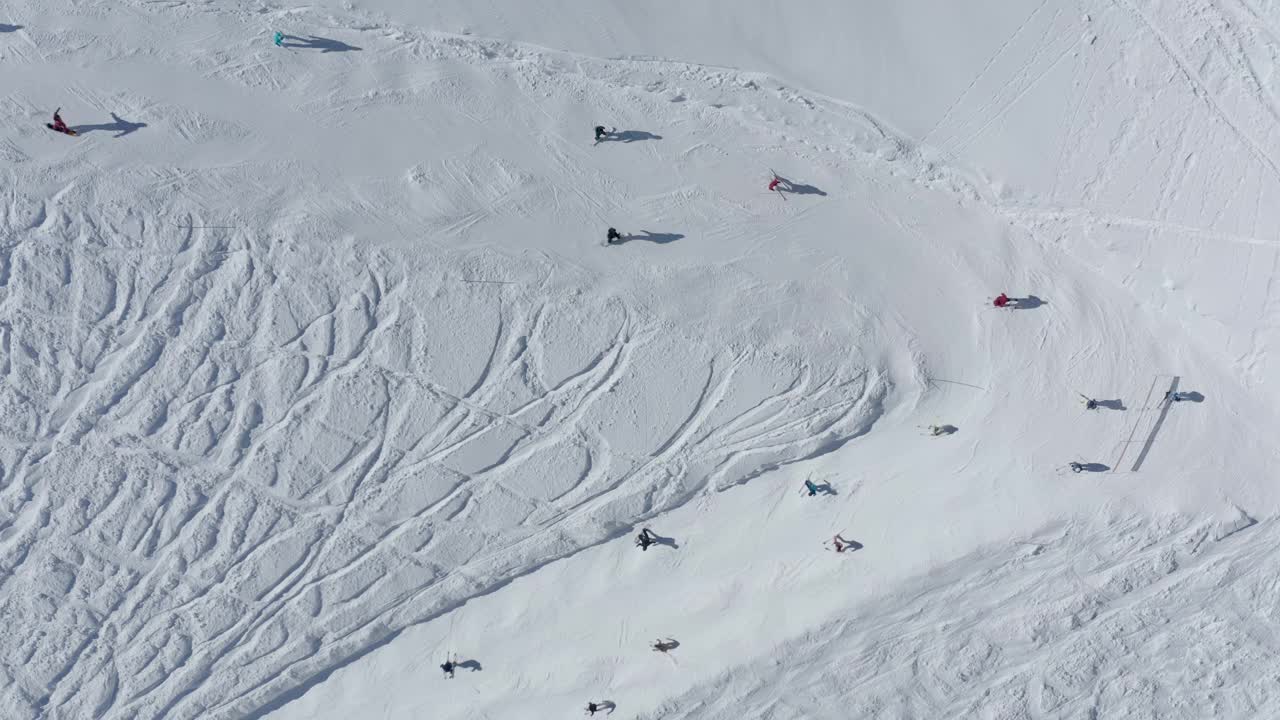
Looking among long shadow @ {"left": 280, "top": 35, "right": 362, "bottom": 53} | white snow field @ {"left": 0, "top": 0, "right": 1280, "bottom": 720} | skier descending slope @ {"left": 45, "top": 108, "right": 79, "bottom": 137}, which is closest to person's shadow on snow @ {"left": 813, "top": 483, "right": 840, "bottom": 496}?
white snow field @ {"left": 0, "top": 0, "right": 1280, "bottom": 720}

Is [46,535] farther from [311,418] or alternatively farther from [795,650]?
[795,650]

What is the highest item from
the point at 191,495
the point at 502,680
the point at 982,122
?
the point at 982,122

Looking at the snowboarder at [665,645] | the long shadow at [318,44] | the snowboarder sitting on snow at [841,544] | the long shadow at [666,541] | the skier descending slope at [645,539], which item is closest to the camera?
the snowboarder at [665,645]

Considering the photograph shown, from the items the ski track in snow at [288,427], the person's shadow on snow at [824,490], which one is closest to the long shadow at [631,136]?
the ski track in snow at [288,427]

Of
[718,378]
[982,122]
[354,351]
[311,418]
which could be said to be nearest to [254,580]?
[311,418]

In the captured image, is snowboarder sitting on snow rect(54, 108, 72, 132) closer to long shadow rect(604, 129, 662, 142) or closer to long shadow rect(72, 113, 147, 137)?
long shadow rect(72, 113, 147, 137)

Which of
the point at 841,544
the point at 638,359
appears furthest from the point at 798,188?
the point at 841,544

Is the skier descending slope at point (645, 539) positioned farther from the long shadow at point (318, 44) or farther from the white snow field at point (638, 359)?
the long shadow at point (318, 44)
